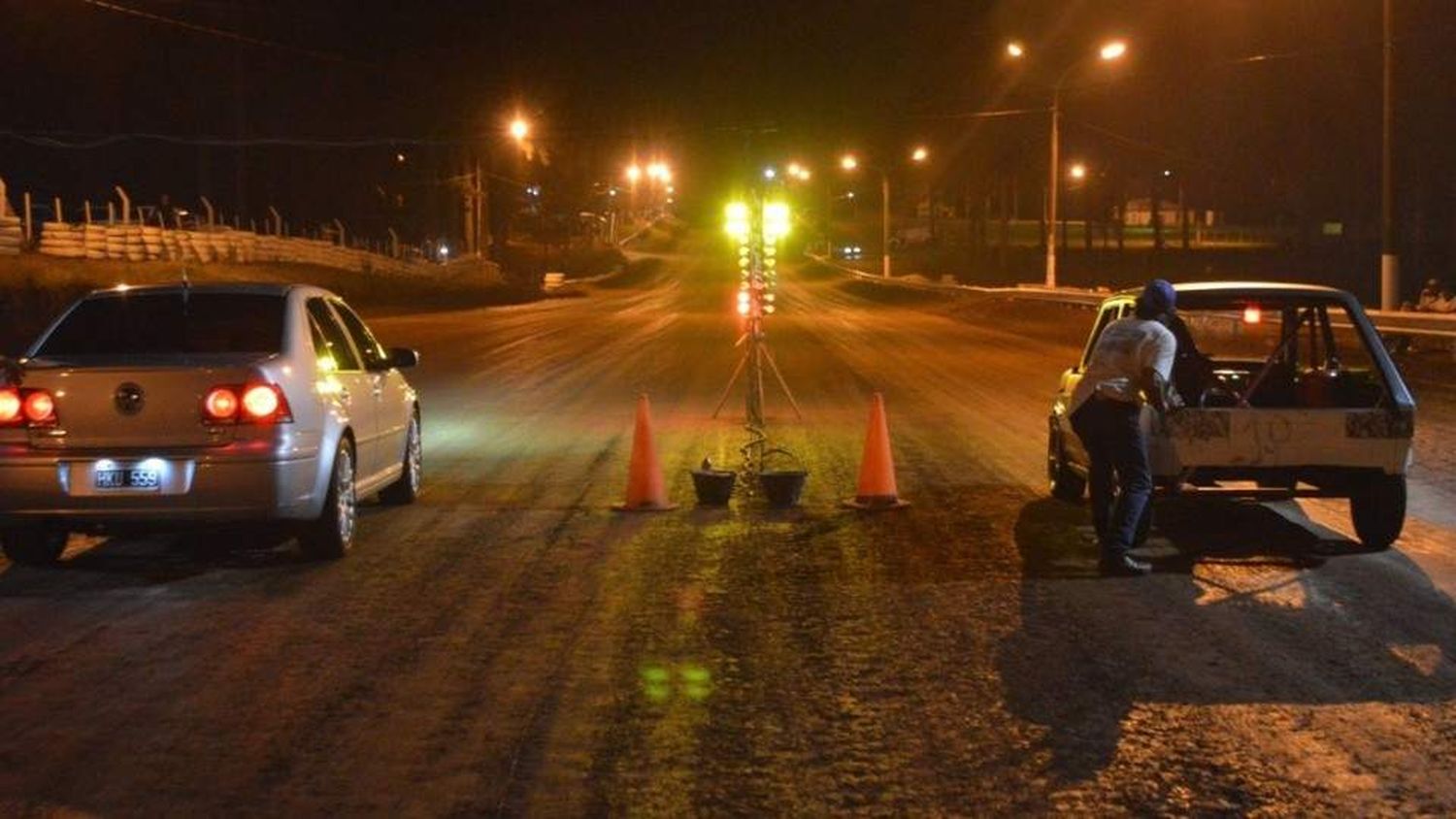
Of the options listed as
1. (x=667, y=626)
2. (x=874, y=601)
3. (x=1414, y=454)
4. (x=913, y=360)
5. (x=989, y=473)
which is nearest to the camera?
(x=667, y=626)

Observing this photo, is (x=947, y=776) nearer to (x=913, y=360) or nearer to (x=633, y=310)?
(x=913, y=360)

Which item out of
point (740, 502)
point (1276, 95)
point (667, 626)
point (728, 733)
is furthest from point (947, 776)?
point (1276, 95)

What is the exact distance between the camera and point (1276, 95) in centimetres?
8112

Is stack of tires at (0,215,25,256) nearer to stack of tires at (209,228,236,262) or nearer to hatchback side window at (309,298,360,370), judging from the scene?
stack of tires at (209,228,236,262)

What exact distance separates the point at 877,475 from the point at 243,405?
4777 millimetres

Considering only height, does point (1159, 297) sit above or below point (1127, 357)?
above

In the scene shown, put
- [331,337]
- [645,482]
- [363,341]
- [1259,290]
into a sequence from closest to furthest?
[1259,290]
[331,337]
[363,341]
[645,482]

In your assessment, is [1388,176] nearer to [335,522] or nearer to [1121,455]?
[1121,455]

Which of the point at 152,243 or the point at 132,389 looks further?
the point at 152,243

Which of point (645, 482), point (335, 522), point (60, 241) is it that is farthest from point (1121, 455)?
point (60, 241)

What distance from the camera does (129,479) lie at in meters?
9.52

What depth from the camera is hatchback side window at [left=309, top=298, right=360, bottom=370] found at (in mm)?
11008

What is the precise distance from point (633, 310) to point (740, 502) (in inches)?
1907

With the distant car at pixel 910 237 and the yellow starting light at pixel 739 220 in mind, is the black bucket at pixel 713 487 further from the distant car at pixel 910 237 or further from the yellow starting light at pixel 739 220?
the distant car at pixel 910 237
